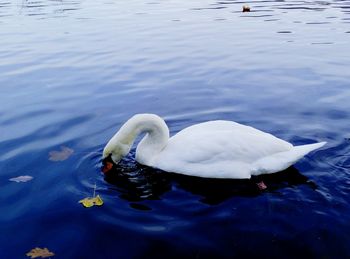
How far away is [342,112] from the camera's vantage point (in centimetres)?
1009

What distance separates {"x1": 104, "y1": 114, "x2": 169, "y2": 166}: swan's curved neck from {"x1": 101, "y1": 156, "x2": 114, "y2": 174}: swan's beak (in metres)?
0.13

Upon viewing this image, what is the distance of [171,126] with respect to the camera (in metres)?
9.88

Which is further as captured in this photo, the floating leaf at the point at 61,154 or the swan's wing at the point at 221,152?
the floating leaf at the point at 61,154

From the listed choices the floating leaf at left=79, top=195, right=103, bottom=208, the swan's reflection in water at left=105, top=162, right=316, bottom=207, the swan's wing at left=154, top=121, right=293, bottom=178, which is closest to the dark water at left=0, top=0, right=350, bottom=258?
the swan's reflection in water at left=105, top=162, right=316, bottom=207

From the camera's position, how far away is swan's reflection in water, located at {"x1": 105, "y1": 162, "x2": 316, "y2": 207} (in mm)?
6898

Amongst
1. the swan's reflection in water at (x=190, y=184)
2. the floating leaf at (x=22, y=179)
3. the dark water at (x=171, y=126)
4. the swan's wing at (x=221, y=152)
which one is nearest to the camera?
the dark water at (x=171, y=126)

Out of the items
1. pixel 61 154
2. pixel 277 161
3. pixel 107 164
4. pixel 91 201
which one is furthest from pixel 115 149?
pixel 277 161

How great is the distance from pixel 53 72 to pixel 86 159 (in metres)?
7.27

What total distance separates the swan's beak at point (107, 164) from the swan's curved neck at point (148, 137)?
0.44 feet

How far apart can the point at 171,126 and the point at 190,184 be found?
278 cm

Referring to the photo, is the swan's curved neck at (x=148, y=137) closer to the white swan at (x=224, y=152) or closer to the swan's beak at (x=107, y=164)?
the white swan at (x=224, y=152)

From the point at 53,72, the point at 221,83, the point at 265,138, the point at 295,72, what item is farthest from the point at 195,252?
the point at 53,72

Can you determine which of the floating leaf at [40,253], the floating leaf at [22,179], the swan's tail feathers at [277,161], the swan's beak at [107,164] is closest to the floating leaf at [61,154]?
the floating leaf at [22,179]

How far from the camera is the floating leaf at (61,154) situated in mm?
8328
